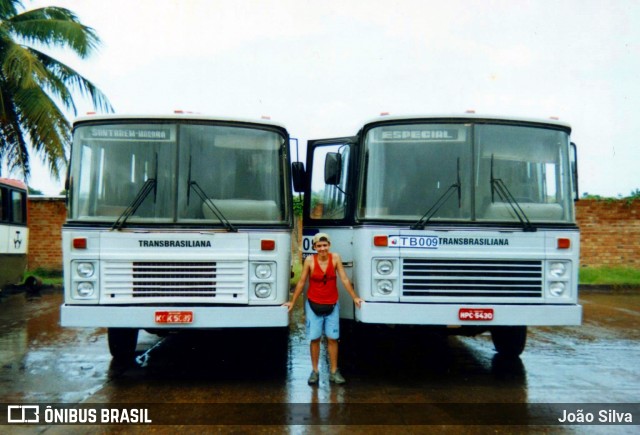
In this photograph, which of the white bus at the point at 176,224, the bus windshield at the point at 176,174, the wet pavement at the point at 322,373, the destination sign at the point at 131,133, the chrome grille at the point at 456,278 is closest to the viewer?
the wet pavement at the point at 322,373

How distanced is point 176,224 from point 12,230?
1039cm

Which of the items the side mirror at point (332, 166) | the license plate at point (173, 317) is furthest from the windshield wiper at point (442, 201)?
the license plate at point (173, 317)

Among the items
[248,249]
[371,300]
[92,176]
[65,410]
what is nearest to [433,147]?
[371,300]

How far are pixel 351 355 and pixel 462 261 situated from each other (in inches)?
101

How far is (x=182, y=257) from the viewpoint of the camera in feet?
21.8

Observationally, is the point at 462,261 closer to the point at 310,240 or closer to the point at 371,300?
the point at 371,300

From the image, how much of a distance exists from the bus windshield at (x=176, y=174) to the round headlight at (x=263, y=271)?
0.46m

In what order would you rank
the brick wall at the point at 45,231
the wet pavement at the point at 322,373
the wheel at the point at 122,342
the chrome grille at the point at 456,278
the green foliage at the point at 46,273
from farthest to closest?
the brick wall at the point at 45,231
the green foliage at the point at 46,273
the wheel at the point at 122,342
the chrome grille at the point at 456,278
the wet pavement at the point at 322,373

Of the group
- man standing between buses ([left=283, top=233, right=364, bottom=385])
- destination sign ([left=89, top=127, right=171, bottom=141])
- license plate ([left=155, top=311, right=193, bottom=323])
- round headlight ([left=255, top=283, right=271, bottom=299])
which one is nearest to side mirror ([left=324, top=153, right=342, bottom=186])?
man standing between buses ([left=283, top=233, right=364, bottom=385])

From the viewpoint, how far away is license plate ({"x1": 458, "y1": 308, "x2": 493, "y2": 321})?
21.8 feet

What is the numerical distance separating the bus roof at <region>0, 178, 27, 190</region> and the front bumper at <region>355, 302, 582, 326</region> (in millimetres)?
11565

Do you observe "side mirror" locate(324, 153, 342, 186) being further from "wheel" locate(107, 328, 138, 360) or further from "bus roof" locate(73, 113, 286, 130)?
"wheel" locate(107, 328, 138, 360)

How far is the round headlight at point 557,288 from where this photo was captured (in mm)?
6863

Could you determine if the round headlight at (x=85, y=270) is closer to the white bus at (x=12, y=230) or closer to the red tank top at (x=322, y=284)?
the red tank top at (x=322, y=284)
